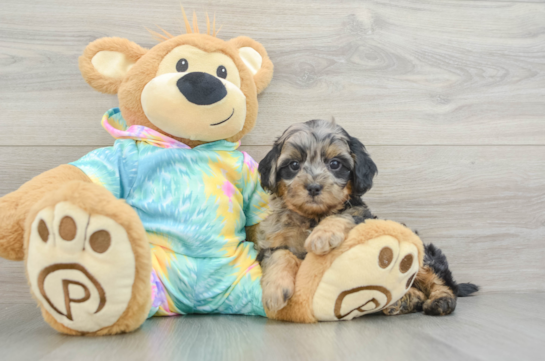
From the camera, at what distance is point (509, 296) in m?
2.16

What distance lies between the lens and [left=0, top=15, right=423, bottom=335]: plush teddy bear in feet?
3.80

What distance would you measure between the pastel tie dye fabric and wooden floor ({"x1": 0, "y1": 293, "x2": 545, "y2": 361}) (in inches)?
3.6

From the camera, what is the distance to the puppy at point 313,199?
1588 mm

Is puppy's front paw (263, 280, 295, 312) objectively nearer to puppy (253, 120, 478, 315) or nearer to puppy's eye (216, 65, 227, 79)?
puppy (253, 120, 478, 315)

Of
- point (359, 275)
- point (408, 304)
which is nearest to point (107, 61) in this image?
point (359, 275)

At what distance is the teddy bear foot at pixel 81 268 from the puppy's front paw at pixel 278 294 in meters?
0.47

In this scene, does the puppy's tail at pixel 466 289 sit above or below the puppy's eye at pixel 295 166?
below

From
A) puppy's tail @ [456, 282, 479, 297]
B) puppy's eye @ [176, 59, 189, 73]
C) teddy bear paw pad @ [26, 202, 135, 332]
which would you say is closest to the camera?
teddy bear paw pad @ [26, 202, 135, 332]

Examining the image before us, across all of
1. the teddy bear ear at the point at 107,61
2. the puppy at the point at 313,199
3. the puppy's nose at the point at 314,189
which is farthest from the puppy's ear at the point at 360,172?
the teddy bear ear at the point at 107,61

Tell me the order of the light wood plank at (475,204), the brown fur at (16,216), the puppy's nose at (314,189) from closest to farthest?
the brown fur at (16,216) → the puppy's nose at (314,189) → the light wood plank at (475,204)

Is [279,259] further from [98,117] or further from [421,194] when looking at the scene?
[98,117]

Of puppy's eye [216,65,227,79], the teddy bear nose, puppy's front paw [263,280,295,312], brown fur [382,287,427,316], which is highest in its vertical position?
puppy's eye [216,65,227,79]

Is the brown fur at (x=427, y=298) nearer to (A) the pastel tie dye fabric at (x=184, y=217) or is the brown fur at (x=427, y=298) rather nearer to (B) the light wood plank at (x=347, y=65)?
(A) the pastel tie dye fabric at (x=184, y=217)

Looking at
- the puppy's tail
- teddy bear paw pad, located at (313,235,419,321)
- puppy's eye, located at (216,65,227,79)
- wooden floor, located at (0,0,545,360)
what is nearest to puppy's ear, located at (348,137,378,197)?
teddy bear paw pad, located at (313,235,419,321)
